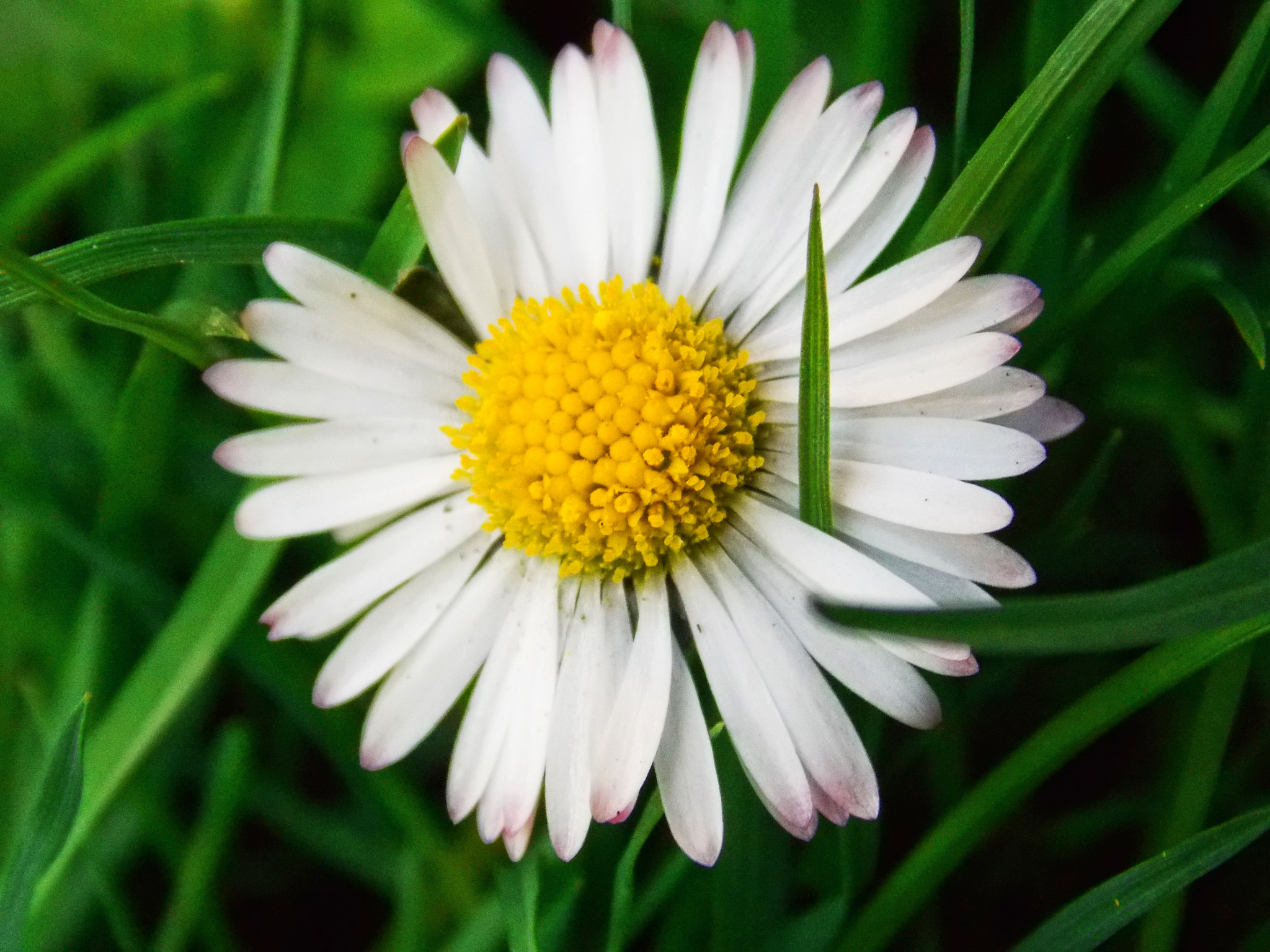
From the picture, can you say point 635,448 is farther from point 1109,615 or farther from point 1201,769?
point 1201,769

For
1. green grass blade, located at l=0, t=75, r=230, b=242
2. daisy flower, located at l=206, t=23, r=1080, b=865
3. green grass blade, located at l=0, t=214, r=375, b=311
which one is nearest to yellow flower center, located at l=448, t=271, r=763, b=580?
daisy flower, located at l=206, t=23, r=1080, b=865

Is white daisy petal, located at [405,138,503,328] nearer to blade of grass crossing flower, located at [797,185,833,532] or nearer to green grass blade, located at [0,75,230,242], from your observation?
blade of grass crossing flower, located at [797,185,833,532]

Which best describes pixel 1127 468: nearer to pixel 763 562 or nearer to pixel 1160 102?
pixel 1160 102

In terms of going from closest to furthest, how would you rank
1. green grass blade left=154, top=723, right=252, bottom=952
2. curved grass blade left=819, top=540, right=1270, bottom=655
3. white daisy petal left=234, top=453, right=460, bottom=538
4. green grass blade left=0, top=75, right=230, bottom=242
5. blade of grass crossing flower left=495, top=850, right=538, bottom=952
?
1. curved grass blade left=819, top=540, right=1270, bottom=655
2. blade of grass crossing flower left=495, top=850, right=538, bottom=952
3. white daisy petal left=234, top=453, right=460, bottom=538
4. green grass blade left=154, top=723, right=252, bottom=952
5. green grass blade left=0, top=75, right=230, bottom=242

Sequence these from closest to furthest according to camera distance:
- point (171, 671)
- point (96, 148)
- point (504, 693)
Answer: point (504, 693)
point (171, 671)
point (96, 148)

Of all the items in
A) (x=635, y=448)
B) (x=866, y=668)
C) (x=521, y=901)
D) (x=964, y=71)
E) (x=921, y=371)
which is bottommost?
(x=521, y=901)

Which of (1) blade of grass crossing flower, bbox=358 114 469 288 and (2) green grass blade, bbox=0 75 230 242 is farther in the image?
(2) green grass blade, bbox=0 75 230 242

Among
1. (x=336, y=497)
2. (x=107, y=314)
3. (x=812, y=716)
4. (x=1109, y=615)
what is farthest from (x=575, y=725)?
(x=107, y=314)
